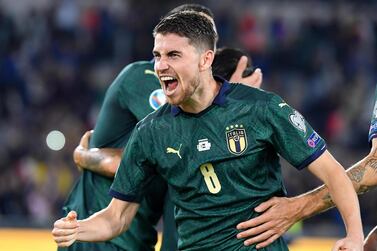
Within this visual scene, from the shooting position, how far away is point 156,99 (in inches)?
207

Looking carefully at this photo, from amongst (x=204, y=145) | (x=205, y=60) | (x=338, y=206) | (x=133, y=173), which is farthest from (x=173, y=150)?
(x=338, y=206)

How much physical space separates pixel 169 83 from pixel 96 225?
2.62 feet

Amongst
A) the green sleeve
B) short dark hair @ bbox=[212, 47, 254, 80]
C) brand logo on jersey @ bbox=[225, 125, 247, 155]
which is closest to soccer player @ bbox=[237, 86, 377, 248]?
brand logo on jersey @ bbox=[225, 125, 247, 155]

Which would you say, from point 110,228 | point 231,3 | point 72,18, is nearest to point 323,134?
point 231,3

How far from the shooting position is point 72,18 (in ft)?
48.6

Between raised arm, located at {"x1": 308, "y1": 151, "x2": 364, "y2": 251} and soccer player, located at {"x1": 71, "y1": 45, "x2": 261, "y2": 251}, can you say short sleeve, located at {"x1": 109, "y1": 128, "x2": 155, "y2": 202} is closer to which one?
soccer player, located at {"x1": 71, "y1": 45, "x2": 261, "y2": 251}

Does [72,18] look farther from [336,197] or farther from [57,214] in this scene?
[336,197]

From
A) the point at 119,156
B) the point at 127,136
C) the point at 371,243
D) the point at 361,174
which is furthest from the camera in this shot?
the point at 127,136

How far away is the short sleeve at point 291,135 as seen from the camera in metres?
4.25

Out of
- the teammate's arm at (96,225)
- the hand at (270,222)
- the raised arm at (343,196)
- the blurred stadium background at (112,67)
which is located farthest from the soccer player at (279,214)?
the blurred stadium background at (112,67)

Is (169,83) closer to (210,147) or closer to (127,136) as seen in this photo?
(210,147)

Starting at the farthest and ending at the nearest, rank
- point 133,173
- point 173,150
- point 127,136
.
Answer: point 127,136 → point 133,173 → point 173,150

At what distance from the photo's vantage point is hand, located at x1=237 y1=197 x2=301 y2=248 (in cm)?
433

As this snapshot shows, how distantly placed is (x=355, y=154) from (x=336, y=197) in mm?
8674
